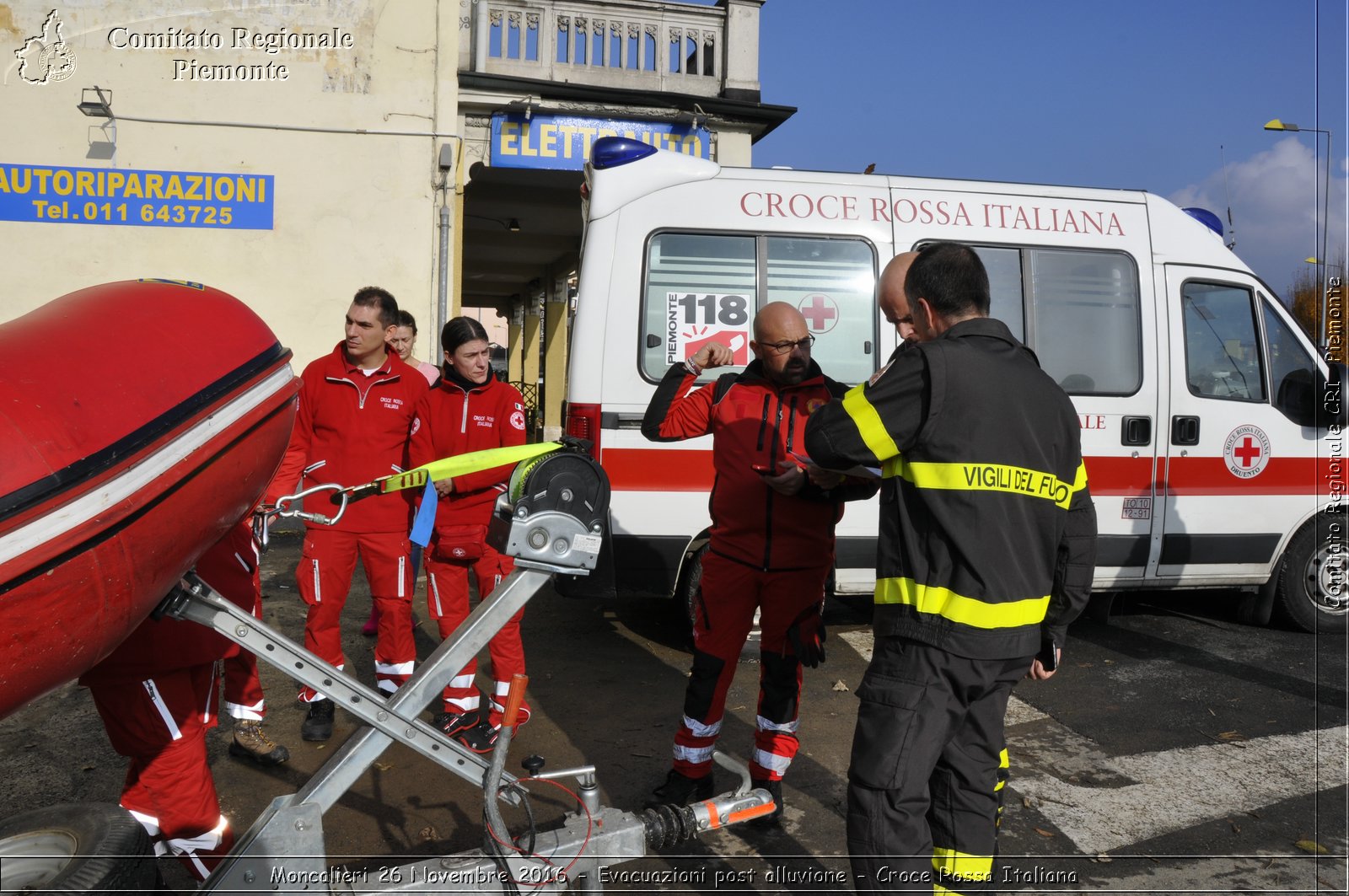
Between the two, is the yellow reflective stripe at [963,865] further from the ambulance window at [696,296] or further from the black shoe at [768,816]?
the ambulance window at [696,296]

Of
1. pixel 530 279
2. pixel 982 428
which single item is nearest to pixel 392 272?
pixel 982 428

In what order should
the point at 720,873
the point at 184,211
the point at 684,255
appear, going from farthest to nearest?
the point at 184,211
the point at 684,255
the point at 720,873

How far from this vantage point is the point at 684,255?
17.7 feet

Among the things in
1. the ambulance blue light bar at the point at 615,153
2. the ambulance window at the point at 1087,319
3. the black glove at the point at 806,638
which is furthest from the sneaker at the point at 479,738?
the ambulance window at the point at 1087,319

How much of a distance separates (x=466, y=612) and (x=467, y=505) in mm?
499

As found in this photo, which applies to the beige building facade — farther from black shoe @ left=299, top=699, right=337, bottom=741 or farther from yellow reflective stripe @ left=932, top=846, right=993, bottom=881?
yellow reflective stripe @ left=932, top=846, right=993, bottom=881

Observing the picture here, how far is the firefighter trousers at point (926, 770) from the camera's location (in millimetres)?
2342

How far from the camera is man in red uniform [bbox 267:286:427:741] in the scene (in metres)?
4.30

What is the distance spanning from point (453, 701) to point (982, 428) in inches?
110

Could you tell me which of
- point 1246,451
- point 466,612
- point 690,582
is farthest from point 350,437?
point 1246,451

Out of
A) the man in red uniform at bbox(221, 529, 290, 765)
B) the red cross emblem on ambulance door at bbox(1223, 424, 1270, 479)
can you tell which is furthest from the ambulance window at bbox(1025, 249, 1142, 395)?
the man in red uniform at bbox(221, 529, 290, 765)

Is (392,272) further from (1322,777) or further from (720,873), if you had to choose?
(1322,777)

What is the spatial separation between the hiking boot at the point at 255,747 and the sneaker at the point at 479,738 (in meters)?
0.74

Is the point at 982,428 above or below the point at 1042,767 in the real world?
above
